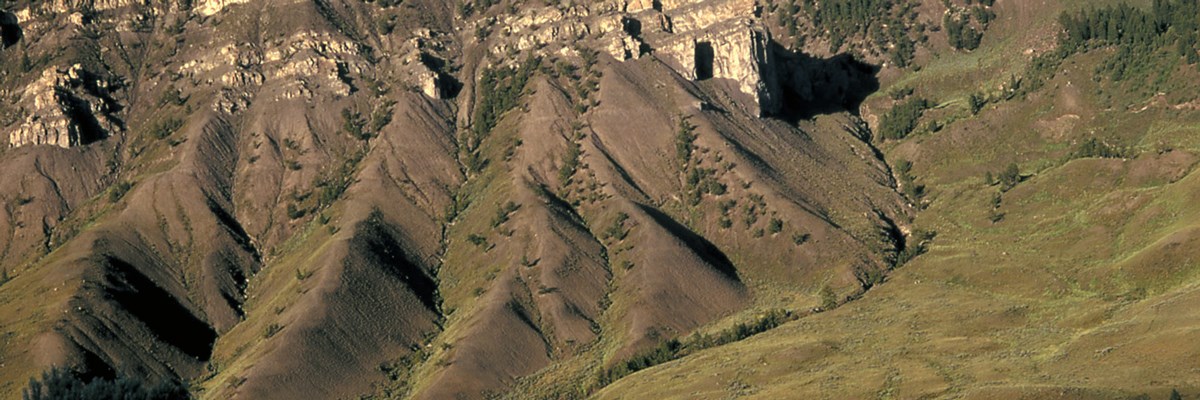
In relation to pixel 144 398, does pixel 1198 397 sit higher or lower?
lower

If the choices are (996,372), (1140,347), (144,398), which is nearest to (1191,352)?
(1140,347)

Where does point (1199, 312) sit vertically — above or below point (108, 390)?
below

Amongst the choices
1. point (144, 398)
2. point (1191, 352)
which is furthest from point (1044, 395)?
point (144, 398)

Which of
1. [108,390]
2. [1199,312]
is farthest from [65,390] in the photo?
Result: [1199,312]

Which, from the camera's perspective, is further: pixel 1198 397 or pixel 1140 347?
pixel 1140 347

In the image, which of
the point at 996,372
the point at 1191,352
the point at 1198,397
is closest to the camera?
the point at 1198,397

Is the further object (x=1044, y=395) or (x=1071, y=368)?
(x=1071, y=368)

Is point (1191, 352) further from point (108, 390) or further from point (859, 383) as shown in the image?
point (108, 390)

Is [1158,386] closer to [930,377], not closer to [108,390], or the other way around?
[930,377]

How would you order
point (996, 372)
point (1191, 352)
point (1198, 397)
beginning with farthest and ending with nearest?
point (996, 372) → point (1191, 352) → point (1198, 397)
